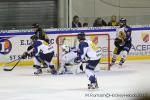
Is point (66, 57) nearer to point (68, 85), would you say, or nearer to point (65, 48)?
point (65, 48)

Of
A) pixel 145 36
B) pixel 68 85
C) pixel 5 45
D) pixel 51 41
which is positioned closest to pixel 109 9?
pixel 145 36

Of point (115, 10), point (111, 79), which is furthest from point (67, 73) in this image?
point (115, 10)

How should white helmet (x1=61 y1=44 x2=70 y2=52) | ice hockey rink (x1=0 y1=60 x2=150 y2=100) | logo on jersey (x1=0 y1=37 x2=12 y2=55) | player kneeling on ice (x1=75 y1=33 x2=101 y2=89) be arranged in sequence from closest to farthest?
ice hockey rink (x1=0 y1=60 x2=150 y2=100) → player kneeling on ice (x1=75 y1=33 x2=101 y2=89) → white helmet (x1=61 y1=44 x2=70 y2=52) → logo on jersey (x1=0 y1=37 x2=12 y2=55)

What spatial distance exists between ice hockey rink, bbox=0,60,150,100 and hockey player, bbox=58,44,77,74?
0.32 metres

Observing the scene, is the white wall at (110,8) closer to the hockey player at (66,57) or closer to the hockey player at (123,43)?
the hockey player at (123,43)

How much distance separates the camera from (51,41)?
528 inches

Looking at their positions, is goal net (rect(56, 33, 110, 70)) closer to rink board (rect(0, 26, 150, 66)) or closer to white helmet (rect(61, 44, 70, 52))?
white helmet (rect(61, 44, 70, 52))

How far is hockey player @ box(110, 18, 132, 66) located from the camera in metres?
12.3

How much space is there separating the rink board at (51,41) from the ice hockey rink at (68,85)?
108cm

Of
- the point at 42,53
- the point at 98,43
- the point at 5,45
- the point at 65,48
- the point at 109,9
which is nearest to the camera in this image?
the point at 42,53

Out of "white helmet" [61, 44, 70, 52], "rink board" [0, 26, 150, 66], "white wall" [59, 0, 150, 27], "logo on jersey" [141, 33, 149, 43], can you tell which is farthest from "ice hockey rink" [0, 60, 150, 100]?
"white wall" [59, 0, 150, 27]

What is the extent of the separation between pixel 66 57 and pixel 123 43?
218 cm

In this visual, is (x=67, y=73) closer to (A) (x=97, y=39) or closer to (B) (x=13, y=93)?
(A) (x=97, y=39)

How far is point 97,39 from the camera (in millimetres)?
12977
